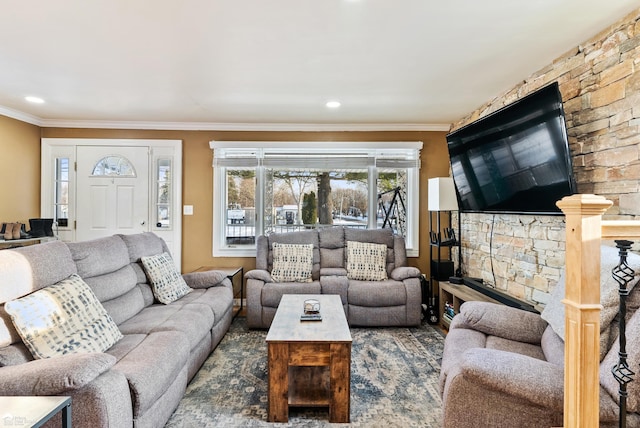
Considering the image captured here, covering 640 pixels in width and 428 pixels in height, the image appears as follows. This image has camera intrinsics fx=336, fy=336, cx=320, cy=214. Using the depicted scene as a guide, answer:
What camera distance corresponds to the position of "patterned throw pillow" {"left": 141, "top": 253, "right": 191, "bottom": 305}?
2.94 m

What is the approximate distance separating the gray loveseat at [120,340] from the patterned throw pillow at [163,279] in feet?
0.23

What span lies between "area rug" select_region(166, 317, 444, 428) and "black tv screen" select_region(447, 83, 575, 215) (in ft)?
4.81

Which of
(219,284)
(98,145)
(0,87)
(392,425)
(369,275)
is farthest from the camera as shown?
(98,145)

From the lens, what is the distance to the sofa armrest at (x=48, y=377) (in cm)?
137

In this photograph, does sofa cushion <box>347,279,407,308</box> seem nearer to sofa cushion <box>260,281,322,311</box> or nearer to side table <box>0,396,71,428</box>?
sofa cushion <box>260,281,322,311</box>

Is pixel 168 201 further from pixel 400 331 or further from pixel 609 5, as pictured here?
pixel 609 5

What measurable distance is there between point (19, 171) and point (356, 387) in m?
4.48

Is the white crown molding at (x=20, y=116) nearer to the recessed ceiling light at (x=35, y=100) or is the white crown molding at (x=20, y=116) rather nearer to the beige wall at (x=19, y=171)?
the beige wall at (x=19, y=171)

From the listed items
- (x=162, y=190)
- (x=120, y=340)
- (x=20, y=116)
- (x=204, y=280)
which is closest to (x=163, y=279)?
(x=204, y=280)

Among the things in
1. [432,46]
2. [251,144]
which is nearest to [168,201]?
[251,144]

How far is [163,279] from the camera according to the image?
3.00 meters

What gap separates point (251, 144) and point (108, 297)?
2536mm

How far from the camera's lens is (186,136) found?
438cm

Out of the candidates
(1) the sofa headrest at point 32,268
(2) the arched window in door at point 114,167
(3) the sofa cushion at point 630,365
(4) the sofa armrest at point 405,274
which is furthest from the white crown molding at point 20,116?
(3) the sofa cushion at point 630,365
